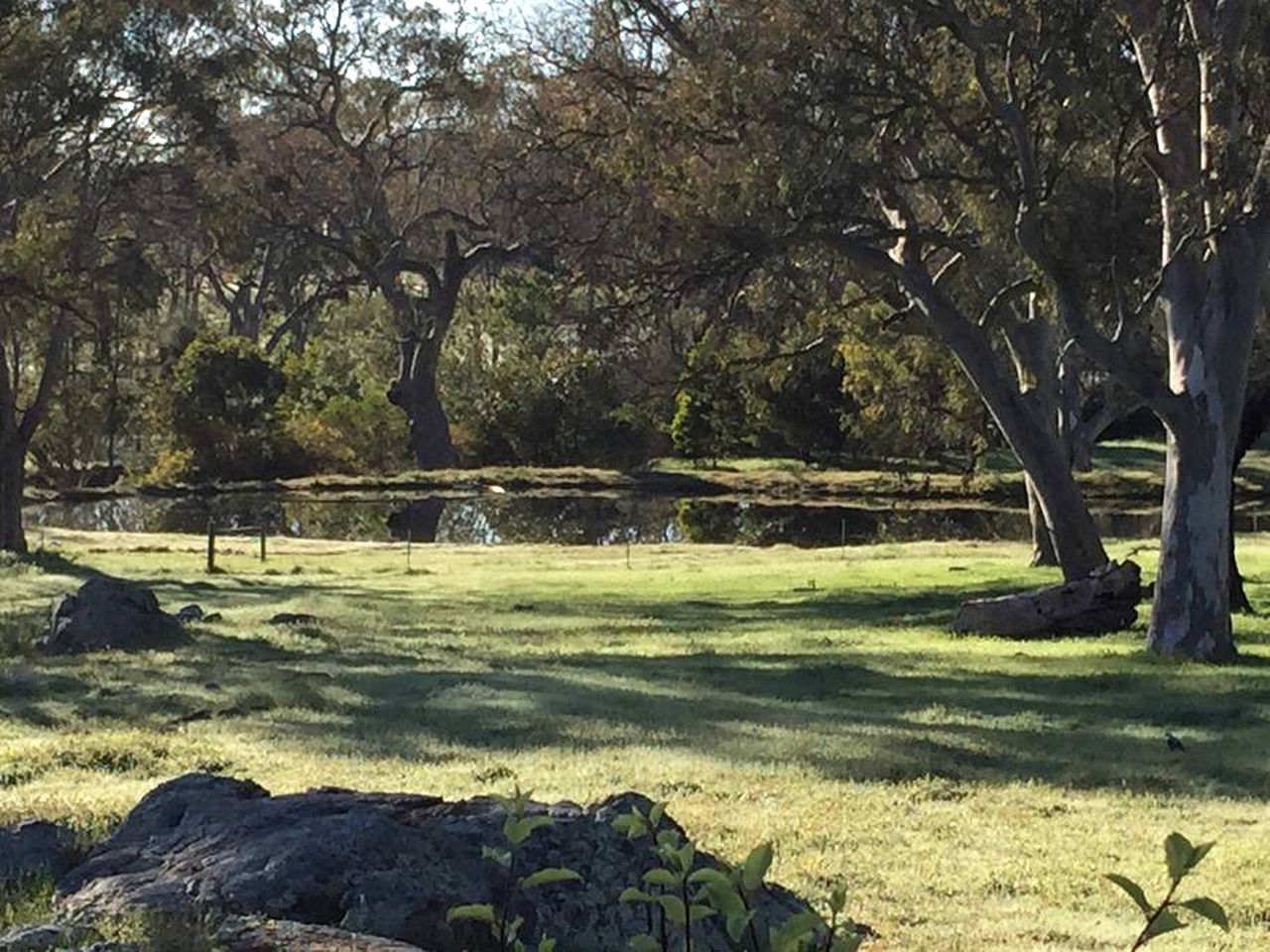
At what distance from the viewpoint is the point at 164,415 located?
5462 centimetres

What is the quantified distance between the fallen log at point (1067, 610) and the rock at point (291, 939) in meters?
14.5

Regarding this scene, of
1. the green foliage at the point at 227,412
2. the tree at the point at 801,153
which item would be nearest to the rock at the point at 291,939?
the tree at the point at 801,153

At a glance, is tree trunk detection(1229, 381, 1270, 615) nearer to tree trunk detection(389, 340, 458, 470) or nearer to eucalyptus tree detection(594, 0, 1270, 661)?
eucalyptus tree detection(594, 0, 1270, 661)

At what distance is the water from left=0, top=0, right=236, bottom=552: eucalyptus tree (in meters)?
11.4

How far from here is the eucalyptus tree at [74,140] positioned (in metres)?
26.6

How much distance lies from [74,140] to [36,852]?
26.8 meters

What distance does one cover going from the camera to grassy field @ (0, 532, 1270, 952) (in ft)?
25.9

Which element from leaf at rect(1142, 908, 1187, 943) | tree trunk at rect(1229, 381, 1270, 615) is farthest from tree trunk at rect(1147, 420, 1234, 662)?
leaf at rect(1142, 908, 1187, 943)

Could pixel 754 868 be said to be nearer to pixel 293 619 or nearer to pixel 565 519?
pixel 293 619

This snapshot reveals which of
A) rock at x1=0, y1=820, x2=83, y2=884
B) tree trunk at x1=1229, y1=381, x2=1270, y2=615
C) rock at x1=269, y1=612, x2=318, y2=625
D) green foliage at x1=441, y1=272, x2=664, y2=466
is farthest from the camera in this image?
green foliage at x1=441, y1=272, x2=664, y2=466

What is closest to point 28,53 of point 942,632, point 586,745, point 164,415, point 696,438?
point 942,632

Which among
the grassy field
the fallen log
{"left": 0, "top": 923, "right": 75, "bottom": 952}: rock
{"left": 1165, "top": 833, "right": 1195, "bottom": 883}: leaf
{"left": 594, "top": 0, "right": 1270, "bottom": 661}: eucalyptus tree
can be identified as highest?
{"left": 594, "top": 0, "right": 1270, "bottom": 661}: eucalyptus tree

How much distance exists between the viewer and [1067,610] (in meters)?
18.1

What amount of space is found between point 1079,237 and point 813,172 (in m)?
2.79
